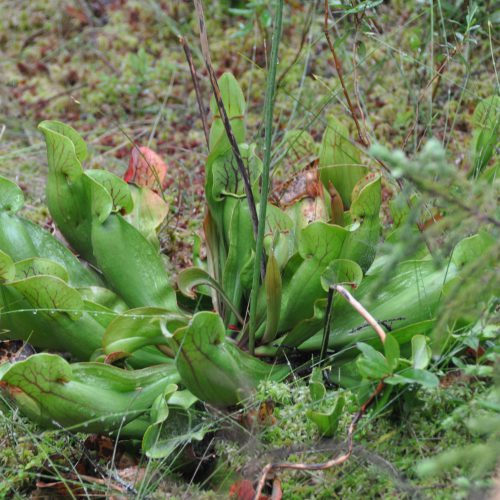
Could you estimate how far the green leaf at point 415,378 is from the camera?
1193 mm

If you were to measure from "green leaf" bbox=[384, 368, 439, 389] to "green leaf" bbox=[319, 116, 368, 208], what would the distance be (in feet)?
2.48

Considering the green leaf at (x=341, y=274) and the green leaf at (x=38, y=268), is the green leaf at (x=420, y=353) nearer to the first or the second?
the green leaf at (x=341, y=274)

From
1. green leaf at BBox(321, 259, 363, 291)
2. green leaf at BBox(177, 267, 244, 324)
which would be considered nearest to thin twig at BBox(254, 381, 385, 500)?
green leaf at BBox(321, 259, 363, 291)

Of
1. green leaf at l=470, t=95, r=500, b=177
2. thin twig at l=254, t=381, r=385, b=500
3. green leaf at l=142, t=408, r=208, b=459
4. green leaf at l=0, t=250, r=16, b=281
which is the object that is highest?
green leaf at l=470, t=95, r=500, b=177

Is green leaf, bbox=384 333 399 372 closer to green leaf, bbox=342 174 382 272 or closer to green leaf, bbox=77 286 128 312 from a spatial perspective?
green leaf, bbox=342 174 382 272

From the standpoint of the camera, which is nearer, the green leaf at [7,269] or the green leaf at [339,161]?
the green leaf at [7,269]

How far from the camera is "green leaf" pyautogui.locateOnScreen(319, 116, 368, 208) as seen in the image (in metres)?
1.88

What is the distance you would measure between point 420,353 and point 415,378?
0.11 meters

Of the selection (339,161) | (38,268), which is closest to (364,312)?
(339,161)

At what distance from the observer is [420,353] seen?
131 cm

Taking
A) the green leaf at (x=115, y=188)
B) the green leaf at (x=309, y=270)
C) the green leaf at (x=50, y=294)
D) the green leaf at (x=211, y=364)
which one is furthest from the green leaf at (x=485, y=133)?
the green leaf at (x=50, y=294)

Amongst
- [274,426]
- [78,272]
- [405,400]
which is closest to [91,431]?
[274,426]

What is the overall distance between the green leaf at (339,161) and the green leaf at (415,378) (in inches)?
29.8

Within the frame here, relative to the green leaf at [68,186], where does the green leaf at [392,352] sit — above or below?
below
